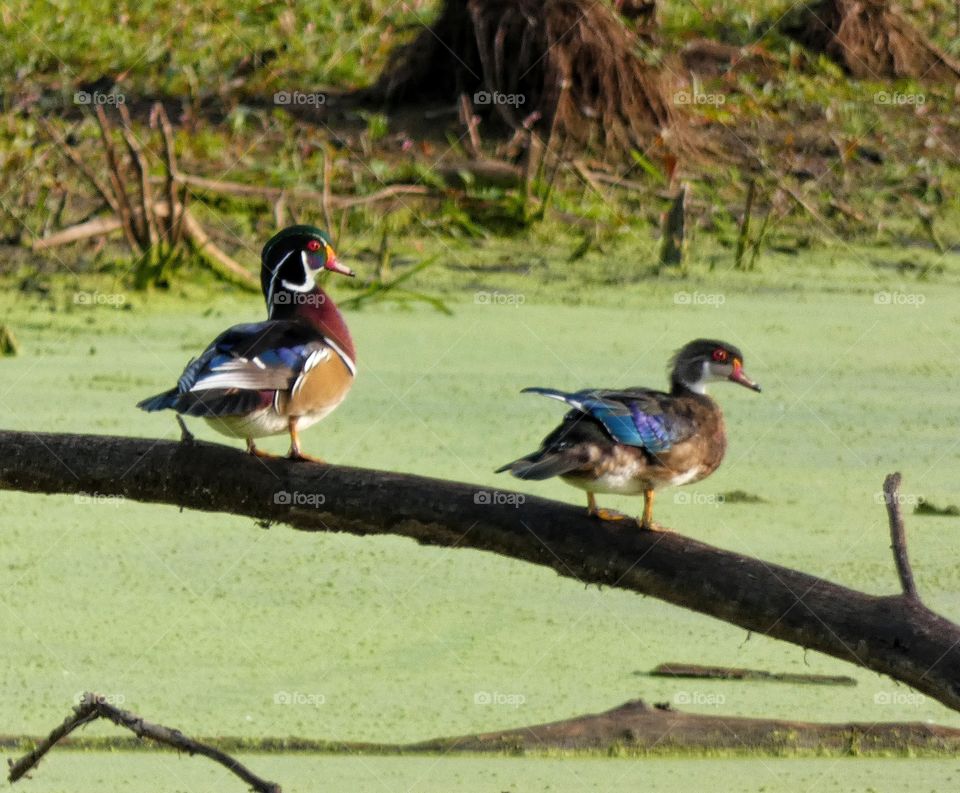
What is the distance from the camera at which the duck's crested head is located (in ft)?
11.6

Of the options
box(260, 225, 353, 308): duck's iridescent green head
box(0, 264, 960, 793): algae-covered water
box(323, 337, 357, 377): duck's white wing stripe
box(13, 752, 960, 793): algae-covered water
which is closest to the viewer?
box(323, 337, 357, 377): duck's white wing stripe

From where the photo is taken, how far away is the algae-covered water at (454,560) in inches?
153

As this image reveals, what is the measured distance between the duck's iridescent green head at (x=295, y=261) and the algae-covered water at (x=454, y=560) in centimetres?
78

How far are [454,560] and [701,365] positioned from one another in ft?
4.42

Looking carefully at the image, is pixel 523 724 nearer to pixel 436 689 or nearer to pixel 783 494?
pixel 436 689

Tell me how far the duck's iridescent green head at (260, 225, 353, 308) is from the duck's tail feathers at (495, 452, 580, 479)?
3.08 ft

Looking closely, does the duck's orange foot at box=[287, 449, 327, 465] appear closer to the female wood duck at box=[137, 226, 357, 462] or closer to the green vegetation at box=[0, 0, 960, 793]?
the female wood duck at box=[137, 226, 357, 462]

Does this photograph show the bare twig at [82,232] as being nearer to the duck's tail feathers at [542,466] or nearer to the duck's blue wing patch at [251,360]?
the duck's blue wing patch at [251,360]

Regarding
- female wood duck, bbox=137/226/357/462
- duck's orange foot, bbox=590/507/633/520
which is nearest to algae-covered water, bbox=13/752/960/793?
female wood duck, bbox=137/226/357/462

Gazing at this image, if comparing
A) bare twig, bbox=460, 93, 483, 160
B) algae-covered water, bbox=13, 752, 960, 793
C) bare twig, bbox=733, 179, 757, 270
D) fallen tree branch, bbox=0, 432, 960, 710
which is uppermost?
fallen tree branch, bbox=0, 432, 960, 710

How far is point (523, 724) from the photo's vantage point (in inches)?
152

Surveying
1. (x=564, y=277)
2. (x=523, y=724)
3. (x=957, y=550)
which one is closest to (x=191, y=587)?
(x=523, y=724)

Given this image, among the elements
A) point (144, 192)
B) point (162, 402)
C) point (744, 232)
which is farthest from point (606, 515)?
point (744, 232)

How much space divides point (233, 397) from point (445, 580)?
1522 mm
